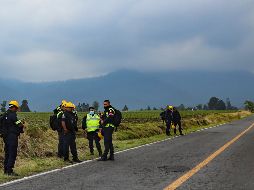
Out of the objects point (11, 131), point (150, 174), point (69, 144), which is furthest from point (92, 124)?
point (150, 174)

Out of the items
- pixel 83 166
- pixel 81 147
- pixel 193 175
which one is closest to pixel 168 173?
pixel 193 175

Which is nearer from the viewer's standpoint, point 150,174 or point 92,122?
point 150,174

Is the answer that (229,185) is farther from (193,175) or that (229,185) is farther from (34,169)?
(34,169)

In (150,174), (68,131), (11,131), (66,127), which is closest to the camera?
(150,174)

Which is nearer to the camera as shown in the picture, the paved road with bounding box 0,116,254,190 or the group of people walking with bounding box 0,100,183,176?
the paved road with bounding box 0,116,254,190

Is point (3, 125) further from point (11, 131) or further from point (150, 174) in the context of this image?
point (150, 174)

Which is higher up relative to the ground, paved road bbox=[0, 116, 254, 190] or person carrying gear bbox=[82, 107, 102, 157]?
person carrying gear bbox=[82, 107, 102, 157]

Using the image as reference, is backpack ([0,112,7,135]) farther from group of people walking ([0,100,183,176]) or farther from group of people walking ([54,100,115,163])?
group of people walking ([54,100,115,163])

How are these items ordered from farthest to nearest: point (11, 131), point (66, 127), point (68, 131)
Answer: point (68, 131) → point (66, 127) → point (11, 131)

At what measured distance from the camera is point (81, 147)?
17984mm

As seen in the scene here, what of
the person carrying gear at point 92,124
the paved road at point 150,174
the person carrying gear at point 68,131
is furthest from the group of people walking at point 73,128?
the person carrying gear at point 92,124

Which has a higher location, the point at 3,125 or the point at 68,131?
the point at 3,125

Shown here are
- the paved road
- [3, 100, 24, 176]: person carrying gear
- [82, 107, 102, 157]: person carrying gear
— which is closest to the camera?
the paved road

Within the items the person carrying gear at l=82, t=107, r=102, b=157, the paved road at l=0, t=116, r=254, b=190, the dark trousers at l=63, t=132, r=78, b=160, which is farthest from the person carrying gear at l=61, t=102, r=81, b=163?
the person carrying gear at l=82, t=107, r=102, b=157
